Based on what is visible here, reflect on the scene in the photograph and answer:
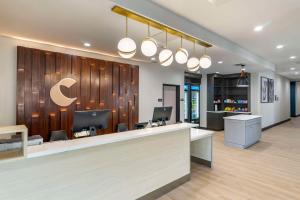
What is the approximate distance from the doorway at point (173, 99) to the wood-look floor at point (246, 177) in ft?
7.28

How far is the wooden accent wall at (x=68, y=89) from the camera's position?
3.59 m

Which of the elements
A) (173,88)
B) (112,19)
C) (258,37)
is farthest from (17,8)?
(173,88)

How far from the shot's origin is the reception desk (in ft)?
5.09

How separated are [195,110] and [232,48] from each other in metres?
4.46

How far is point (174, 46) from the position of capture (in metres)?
3.87

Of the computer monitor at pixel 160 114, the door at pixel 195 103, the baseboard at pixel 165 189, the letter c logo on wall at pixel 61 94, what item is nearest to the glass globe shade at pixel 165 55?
the computer monitor at pixel 160 114

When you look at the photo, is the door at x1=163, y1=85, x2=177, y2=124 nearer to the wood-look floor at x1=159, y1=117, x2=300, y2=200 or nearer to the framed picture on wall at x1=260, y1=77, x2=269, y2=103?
the wood-look floor at x1=159, y1=117, x2=300, y2=200

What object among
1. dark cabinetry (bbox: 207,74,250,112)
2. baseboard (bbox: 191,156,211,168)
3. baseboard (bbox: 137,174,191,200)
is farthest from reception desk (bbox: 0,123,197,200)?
dark cabinetry (bbox: 207,74,250,112)

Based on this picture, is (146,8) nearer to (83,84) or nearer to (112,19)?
(112,19)

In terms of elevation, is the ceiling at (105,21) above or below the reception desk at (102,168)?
above

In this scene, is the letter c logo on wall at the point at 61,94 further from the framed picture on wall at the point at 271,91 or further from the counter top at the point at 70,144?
the framed picture on wall at the point at 271,91

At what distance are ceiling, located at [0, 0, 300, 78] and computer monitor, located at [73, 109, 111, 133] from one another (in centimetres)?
146

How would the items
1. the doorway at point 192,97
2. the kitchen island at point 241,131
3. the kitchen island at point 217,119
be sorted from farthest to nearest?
1. the doorway at point 192,97
2. the kitchen island at point 217,119
3. the kitchen island at point 241,131

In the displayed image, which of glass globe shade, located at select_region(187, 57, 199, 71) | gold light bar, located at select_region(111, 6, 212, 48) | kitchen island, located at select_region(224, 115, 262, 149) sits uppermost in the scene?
gold light bar, located at select_region(111, 6, 212, 48)
